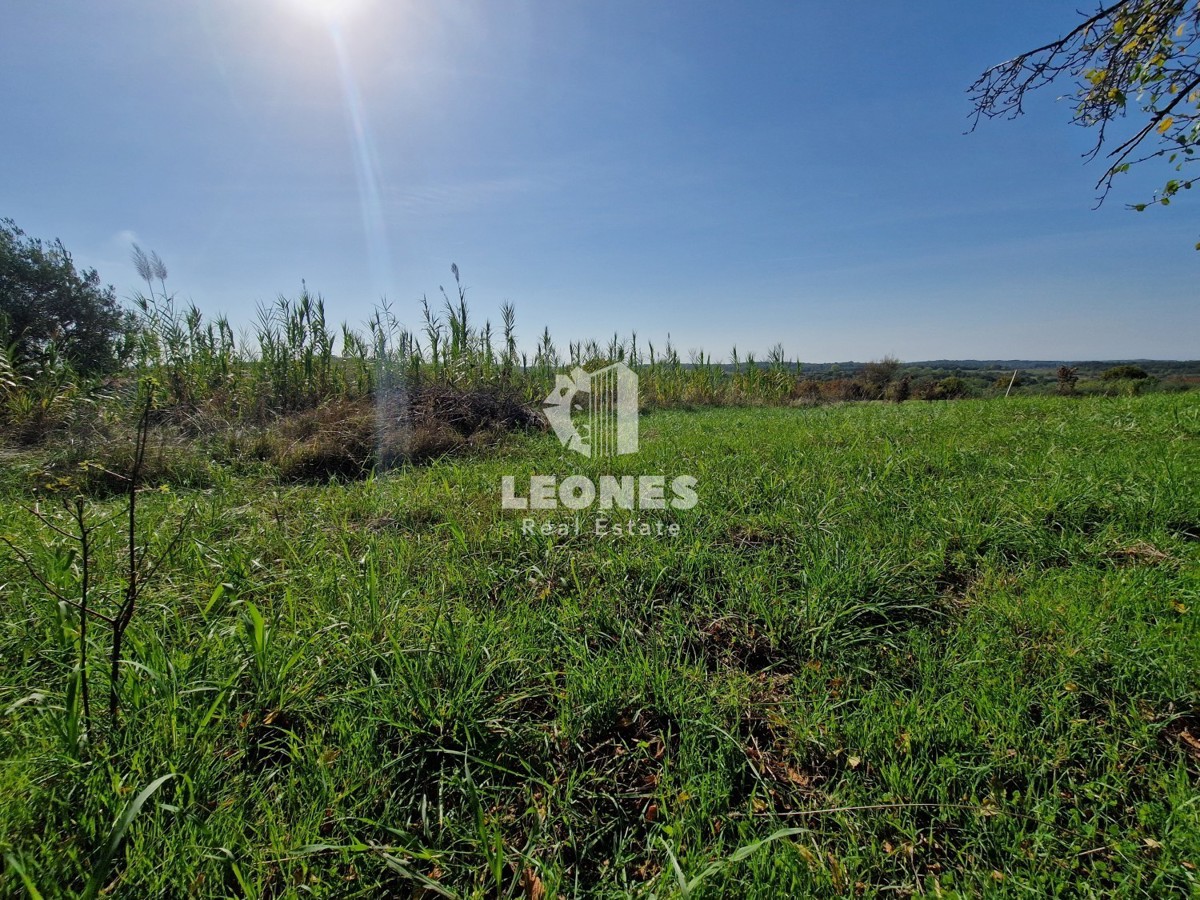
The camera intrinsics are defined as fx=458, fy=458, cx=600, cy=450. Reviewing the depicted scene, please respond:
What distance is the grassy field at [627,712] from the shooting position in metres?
0.95

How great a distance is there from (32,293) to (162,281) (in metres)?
13.8

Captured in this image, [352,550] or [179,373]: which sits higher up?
[179,373]

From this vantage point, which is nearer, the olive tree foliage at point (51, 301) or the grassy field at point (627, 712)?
the grassy field at point (627, 712)

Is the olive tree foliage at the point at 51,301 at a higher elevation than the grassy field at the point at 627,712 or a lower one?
higher

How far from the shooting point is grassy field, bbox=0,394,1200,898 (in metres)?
0.95

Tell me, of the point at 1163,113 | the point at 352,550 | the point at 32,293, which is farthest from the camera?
the point at 32,293

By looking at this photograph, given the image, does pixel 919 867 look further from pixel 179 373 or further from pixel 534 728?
pixel 179 373

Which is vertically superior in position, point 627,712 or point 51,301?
point 51,301

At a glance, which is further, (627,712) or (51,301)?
(51,301)

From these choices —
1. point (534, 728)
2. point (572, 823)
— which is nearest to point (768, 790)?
point (572, 823)

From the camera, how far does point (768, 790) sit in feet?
3.68

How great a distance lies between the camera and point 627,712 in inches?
53.9

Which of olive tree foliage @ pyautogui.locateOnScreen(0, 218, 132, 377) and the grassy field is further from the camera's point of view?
olive tree foliage @ pyautogui.locateOnScreen(0, 218, 132, 377)

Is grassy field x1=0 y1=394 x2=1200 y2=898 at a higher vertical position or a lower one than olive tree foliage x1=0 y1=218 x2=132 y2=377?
lower
